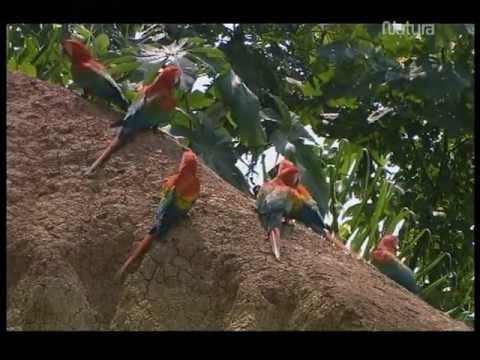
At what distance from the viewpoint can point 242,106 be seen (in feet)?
20.7

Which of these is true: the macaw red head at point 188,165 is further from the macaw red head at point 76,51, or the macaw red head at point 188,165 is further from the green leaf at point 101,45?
the green leaf at point 101,45

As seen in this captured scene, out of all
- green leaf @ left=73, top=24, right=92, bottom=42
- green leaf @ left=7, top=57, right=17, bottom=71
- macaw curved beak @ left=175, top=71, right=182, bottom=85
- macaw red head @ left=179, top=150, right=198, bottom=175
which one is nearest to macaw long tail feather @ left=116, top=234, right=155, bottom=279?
macaw red head @ left=179, top=150, right=198, bottom=175

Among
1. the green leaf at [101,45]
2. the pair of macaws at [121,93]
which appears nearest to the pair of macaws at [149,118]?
the pair of macaws at [121,93]

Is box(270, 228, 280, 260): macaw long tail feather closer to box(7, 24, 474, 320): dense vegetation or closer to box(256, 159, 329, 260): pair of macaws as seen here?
box(256, 159, 329, 260): pair of macaws

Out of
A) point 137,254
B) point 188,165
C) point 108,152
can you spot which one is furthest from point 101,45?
point 137,254

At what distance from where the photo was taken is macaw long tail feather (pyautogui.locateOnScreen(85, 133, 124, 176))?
4.78m

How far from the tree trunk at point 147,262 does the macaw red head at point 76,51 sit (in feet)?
2.13

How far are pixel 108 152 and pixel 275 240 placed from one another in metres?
0.80

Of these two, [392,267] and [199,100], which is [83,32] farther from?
[392,267]

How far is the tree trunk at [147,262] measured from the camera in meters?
4.25

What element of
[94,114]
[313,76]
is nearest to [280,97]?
[313,76]

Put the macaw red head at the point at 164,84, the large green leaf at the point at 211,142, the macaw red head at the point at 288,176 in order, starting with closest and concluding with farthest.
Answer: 1. the macaw red head at the point at 288,176
2. the macaw red head at the point at 164,84
3. the large green leaf at the point at 211,142

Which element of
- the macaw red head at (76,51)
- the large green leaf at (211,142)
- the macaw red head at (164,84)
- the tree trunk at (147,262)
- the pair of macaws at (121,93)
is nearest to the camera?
the tree trunk at (147,262)

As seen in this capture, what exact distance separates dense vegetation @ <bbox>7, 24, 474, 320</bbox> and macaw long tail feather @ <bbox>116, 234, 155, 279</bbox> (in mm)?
1442
